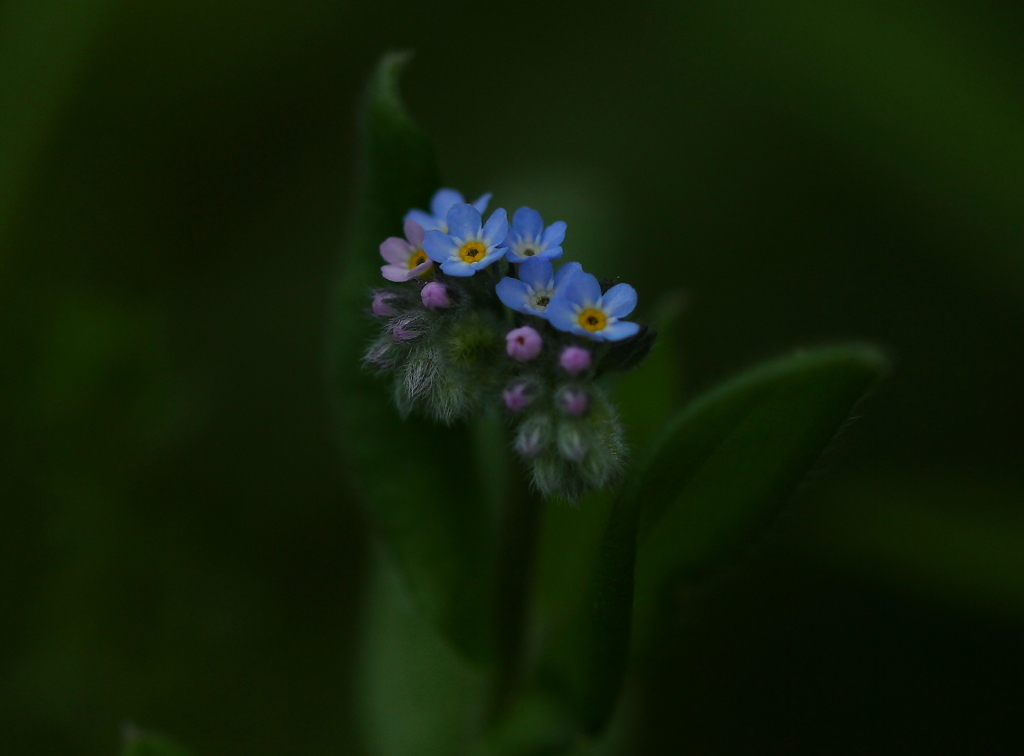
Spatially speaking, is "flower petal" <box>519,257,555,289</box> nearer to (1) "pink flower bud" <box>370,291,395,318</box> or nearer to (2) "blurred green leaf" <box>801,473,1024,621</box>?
(1) "pink flower bud" <box>370,291,395,318</box>

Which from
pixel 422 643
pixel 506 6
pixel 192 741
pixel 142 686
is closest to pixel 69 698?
pixel 142 686

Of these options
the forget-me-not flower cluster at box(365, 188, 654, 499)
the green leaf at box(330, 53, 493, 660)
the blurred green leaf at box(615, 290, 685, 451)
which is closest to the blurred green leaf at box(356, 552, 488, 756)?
the green leaf at box(330, 53, 493, 660)

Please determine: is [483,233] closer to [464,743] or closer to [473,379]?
[473,379]

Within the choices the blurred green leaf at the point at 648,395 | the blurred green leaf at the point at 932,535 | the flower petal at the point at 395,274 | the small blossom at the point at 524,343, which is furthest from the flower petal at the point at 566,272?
the blurred green leaf at the point at 932,535

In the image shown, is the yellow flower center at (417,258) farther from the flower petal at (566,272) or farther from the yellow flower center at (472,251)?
the flower petal at (566,272)

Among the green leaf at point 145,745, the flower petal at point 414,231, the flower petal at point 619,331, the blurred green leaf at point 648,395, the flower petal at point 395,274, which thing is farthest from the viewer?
the blurred green leaf at point 648,395

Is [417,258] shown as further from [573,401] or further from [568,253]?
[568,253]

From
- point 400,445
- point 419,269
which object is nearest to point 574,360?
point 419,269
